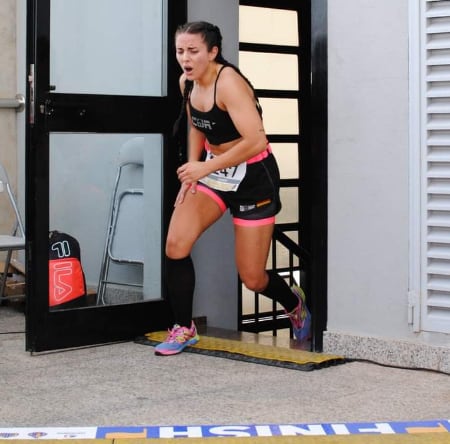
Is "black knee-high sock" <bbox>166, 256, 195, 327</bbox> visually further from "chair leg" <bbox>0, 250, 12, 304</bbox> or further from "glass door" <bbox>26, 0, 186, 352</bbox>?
"chair leg" <bbox>0, 250, 12, 304</bbox>

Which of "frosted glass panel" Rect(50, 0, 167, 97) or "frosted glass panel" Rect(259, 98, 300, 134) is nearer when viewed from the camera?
"frosted glass panel" Rect(50, 0, 167, 97)

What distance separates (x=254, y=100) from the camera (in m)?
6.11

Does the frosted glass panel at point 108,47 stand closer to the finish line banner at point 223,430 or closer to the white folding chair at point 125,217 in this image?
the white folding chair at point 125,217

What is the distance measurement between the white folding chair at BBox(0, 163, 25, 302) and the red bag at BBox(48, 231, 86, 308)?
1112mm

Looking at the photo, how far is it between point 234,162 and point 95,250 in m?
1.16

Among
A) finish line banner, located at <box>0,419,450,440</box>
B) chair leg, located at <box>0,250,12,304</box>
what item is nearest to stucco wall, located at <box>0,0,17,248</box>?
chair leg, located at <box>0,250,12,304</box>

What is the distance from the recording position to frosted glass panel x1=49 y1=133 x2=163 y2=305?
6598mm

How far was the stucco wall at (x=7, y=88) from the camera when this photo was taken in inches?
338

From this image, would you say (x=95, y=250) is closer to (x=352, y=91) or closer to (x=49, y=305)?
(x=49, y=305)

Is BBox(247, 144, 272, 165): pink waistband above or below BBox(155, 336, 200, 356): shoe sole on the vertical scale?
above

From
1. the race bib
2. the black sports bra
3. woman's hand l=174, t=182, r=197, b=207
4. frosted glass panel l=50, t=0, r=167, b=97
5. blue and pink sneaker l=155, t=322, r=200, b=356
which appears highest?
frosted glass panel l=50, t=0, r=167, b=97

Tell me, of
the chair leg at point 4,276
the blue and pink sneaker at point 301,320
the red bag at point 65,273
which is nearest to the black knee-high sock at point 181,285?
the red bag at point 65,273

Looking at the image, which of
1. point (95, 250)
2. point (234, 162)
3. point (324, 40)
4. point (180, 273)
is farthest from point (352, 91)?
point (95, 250)

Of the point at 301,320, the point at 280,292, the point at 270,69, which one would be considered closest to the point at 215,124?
the point at 280,292
